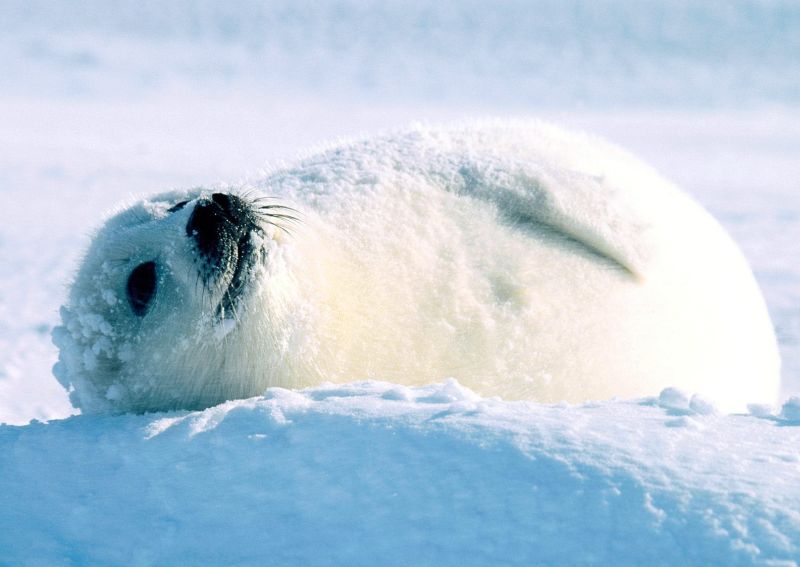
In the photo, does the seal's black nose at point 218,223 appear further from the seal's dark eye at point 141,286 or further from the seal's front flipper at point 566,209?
the seal's front flipper at point 566,209

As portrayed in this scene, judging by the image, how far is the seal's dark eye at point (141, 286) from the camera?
2287 mm

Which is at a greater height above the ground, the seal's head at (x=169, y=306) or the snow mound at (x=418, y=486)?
the seal's head at (x=169, y=306)

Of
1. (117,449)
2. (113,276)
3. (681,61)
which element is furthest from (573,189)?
(681,61)

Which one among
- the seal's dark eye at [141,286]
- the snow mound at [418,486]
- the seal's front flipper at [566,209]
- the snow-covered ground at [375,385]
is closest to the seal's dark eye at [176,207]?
the seal's dark eye at [141,286]

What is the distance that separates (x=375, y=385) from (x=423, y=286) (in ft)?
1.81

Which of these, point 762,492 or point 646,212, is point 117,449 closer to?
point 762,492

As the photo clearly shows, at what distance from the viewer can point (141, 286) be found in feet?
7.54

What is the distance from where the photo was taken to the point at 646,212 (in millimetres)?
2980

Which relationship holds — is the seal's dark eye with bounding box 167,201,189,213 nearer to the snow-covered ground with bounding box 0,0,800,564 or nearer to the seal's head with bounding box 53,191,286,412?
the seal's head with bounding box 53,191,286,412

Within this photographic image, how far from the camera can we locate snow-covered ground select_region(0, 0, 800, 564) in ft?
4.59

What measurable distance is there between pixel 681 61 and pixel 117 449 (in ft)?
45.4

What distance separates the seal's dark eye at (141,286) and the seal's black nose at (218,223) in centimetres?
14

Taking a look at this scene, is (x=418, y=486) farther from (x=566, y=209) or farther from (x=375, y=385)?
(x=566, y=209)

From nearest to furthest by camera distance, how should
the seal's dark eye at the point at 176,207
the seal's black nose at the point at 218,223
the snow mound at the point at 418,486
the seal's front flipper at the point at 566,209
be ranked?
the snow mound at the point at 418,486 → the seal's black nose at the point at 218,223 → the seal's dark eye at the point at 176,207 → the seal's front flipper at the point at 566,209
